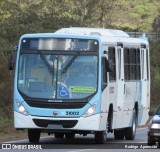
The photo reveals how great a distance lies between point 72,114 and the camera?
2145cm

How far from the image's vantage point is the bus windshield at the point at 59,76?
21.7m

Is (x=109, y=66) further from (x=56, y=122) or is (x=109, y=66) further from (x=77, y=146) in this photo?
(x=77, y=146)

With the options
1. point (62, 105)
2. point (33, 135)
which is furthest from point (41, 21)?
point (62, 105)

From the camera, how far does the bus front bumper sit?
21.4m

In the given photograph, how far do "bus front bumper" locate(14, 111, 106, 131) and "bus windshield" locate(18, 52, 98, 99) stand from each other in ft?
2.05

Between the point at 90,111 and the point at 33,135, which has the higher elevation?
the point at 90,111

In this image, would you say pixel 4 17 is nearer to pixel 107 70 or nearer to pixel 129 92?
pixel 129 92

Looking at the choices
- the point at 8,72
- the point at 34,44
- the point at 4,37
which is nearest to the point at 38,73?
the point at 34,44

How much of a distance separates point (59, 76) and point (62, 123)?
4.39 ft

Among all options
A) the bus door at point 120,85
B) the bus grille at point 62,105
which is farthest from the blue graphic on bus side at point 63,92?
the bus door at point 120,85

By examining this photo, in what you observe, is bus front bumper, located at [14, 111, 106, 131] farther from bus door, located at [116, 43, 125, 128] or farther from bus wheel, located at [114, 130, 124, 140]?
bus wheel, located at [114, 130, 124, 140]

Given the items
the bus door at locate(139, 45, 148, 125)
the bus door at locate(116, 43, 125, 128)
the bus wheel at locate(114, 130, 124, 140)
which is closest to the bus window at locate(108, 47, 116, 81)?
the bus door at locate(116, 43, 125, 128)

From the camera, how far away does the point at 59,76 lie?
2184cm

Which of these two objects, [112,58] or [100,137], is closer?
[100,137]
